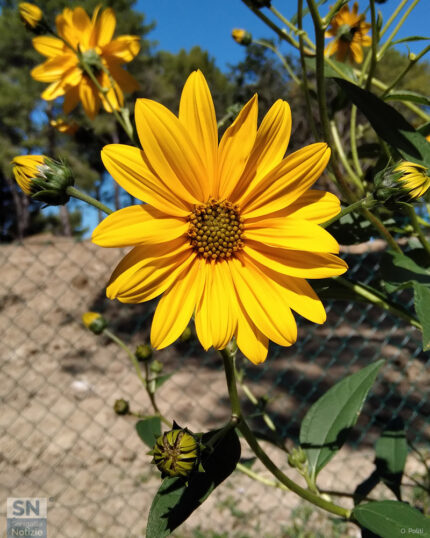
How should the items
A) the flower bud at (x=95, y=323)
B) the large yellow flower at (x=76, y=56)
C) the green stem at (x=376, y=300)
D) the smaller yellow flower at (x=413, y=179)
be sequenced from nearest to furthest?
the smaller yellow flower at (x=413, y=179), the green stem at (x=376, y=300), the large yellow flower at (x=76, y=56), the flower bud at (x=95, y=323)

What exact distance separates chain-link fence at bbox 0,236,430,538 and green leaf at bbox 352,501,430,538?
53 centimetres

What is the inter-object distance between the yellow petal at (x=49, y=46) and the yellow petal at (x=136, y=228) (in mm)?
664

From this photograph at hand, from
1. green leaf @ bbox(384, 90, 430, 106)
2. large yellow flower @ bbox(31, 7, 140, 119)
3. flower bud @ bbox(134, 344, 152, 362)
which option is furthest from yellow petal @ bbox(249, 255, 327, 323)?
large yellow flower @ bbox(31, 7, 140, 119)

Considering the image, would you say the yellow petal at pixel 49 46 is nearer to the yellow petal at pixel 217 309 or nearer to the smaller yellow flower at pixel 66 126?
the smaller yellow flower at pixel 66 126

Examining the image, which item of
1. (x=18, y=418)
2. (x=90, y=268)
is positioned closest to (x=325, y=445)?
(x=18, y=418)

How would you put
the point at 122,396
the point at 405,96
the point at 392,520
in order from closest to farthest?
the point at 392,520 < the point at 405,96 < the point at 122,396

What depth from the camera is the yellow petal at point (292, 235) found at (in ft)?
1.55

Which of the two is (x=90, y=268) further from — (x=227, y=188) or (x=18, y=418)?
(x=227, y=188)

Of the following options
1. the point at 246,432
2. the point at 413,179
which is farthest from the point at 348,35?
the point at 246,432

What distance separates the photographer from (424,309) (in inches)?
21.0

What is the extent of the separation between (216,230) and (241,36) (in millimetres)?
812

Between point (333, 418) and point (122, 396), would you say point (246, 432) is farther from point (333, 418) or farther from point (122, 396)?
point (122, 396)

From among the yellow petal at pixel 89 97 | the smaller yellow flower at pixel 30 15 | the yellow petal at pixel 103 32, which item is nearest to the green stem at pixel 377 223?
the yellow petal at pixel 89 97

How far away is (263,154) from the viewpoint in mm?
510
